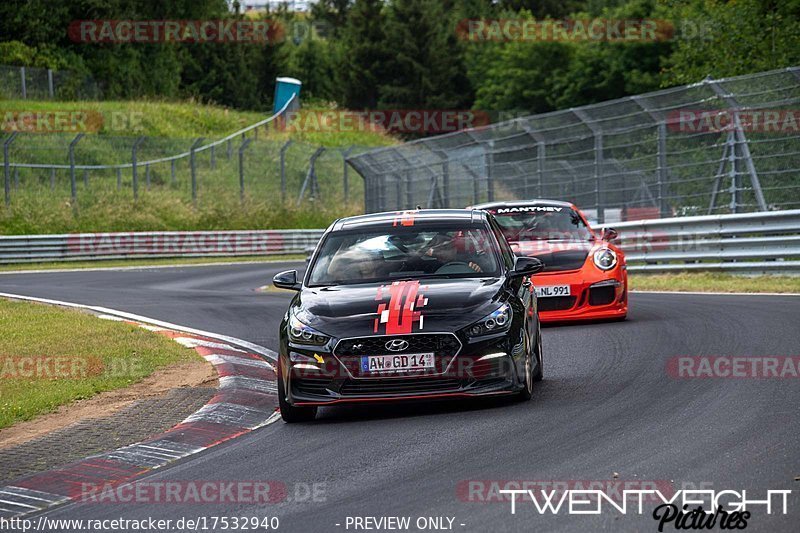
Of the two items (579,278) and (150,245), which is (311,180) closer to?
(150,245)

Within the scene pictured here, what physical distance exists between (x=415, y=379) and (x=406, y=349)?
0.64ft

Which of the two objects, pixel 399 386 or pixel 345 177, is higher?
pixel 399 386

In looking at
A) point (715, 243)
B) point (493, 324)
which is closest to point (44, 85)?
point (715, 243)

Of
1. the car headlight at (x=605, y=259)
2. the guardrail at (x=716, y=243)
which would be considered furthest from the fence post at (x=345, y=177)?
the car headlight at (x=605, y=259)

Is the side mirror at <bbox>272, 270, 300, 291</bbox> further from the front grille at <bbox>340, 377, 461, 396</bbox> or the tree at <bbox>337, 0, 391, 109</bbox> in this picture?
the tree at <bbox>337, 0, 391, 109</bbox>

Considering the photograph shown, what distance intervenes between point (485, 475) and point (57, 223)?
3292 cm

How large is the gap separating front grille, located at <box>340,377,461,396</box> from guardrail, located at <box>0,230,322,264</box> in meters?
26.7

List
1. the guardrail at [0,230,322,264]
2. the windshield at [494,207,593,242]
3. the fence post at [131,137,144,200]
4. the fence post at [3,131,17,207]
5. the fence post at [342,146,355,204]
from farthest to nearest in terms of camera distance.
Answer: the fence post at [342,146,355,204] < the fence post at [131,137,144,200] < the fence post at [3,131,17,207] < the guardrail at [0,230,322,264] < the windshield at [494,207,593,242]

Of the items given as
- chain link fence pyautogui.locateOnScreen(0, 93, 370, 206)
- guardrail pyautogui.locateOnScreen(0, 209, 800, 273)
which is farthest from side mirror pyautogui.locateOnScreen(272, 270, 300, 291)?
chain link fence pyautogui.locateOnScreen(0, 93, 370, 206)

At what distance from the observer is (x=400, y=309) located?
315 inches

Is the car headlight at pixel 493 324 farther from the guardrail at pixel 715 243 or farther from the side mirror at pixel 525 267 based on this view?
the guardrail at pixel 715 243

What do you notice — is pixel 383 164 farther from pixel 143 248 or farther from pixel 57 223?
pixel 57 223

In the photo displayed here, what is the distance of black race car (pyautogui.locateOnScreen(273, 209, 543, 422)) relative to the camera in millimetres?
7793

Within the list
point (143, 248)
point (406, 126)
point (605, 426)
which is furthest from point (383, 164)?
point (406, 126)
